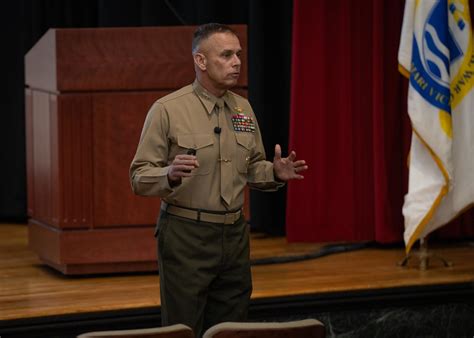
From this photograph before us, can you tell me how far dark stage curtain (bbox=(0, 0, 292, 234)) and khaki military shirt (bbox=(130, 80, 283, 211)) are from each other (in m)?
2.21

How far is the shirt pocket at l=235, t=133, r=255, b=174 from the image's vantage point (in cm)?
380

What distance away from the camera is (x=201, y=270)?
3758mm

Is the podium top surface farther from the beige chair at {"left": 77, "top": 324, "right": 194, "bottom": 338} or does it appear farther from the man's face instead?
the beige chair at {"left": 77, "top": 324, "right": 194, "bottom": 338}

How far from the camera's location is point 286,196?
6.52 meters

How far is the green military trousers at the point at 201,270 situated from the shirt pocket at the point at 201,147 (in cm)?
19

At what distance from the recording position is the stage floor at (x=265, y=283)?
176 inches

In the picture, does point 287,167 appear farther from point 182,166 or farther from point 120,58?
point 120,58

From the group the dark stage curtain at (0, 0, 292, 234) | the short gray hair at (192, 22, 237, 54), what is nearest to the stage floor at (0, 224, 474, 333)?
the dark stage curtain at (0, 0, 292, 234)

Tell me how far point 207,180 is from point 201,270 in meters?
0.33

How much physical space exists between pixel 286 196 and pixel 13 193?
1.88m

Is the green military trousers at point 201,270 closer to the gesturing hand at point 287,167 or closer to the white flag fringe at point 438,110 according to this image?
the gesturing hand at point 287,167

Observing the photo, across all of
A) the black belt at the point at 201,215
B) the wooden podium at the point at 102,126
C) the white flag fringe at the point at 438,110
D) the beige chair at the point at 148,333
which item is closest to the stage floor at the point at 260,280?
the wooden podium at the point at 102,126

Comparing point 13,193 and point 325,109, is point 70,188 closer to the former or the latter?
point 325,109

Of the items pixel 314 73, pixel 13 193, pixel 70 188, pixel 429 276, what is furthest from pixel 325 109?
pixel 13 193
